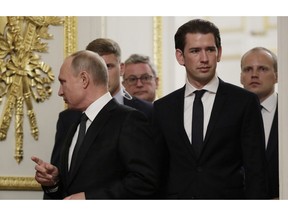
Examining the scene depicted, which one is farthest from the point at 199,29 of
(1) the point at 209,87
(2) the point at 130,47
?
(2) the point at 130,47

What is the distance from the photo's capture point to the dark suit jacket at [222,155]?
3.37 meters

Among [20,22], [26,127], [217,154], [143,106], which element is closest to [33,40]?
[20,22]

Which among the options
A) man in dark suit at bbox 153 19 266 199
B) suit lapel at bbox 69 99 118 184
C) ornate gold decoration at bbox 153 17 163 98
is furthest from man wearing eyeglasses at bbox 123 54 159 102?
suit lapel at bbox 69 99 118 184

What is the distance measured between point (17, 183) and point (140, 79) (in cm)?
112

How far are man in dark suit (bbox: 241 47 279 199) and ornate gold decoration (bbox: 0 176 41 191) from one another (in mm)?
1481

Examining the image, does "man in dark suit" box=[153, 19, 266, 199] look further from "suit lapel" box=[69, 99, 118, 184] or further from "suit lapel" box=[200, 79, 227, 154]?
"suit lapel" box=[69, 99, 118, 184]

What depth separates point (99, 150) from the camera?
10.8 feet

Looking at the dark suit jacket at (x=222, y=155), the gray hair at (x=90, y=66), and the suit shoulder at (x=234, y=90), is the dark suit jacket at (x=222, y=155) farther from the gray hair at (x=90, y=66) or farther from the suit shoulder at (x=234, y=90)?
the gray hair at (x=90, y=66)

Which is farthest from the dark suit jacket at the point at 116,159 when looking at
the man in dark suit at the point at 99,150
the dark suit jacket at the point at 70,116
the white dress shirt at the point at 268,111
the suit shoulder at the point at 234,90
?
the white dress shirt at the point at 268,111

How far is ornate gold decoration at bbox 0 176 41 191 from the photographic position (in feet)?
15.1

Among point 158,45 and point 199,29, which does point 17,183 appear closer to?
point 199,29

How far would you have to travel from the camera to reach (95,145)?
10.9 ft

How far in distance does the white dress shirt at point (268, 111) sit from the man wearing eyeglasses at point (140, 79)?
40.6 inches
